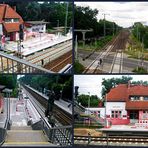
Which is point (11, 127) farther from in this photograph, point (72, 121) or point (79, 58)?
point (79, 58)

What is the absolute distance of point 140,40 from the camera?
5.17m

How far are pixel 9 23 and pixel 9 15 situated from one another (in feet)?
0.45

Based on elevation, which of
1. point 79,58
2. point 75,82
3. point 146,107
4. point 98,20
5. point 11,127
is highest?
point 98,20

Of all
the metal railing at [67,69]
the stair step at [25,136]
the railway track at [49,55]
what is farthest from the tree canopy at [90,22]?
the stair step at [25,136]

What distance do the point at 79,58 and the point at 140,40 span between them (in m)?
0.92

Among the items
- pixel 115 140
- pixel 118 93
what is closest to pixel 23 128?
pixel 115 140

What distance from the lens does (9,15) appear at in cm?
505

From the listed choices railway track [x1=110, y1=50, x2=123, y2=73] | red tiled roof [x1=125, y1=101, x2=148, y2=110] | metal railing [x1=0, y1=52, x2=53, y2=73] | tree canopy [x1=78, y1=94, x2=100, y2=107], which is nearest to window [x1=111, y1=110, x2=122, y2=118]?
red tiled roof [x1=125, y1=101, x2=148, y2=110]

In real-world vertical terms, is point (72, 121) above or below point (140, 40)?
below

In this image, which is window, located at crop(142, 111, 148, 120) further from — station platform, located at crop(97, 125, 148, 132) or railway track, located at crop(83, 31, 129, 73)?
railway track, located at crop(83, 31, 129, 73)

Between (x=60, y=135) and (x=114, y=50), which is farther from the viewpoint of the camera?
(x=114, y=50)

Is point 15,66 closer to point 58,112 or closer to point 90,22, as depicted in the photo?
point 58,112

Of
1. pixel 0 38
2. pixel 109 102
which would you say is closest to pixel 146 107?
pixel 109 102

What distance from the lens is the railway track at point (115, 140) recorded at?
199 inches
